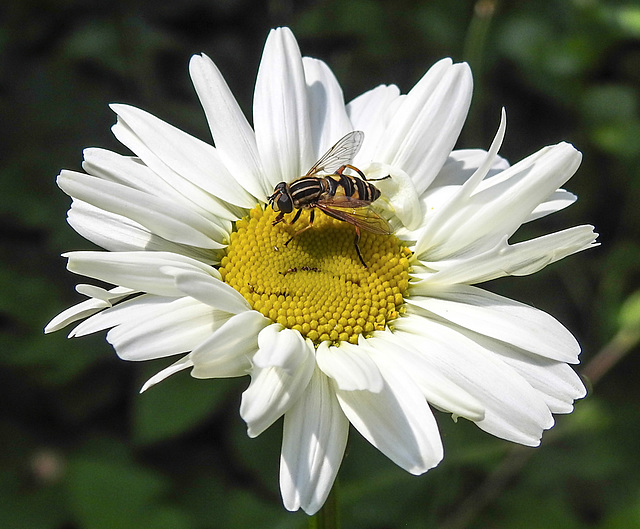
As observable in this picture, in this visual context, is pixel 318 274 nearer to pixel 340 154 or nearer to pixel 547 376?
pixel 340 154

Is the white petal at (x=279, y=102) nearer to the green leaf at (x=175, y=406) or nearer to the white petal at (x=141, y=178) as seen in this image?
the white petal at (x=141, y=178)

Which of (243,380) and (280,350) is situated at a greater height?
(280,350)

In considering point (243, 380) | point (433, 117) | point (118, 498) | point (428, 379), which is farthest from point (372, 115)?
point (118, 498)

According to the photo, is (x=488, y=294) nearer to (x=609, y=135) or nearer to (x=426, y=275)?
(x=426, y=275)

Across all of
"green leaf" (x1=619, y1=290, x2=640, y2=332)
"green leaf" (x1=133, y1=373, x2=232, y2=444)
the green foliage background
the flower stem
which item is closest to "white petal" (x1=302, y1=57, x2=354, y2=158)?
the flower stem

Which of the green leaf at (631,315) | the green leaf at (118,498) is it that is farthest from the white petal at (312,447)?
the green leaf at (631,315)

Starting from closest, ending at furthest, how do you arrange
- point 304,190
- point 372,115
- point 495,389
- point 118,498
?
point 495,389 < point 304,190 < point 372,115 < point 118,498
